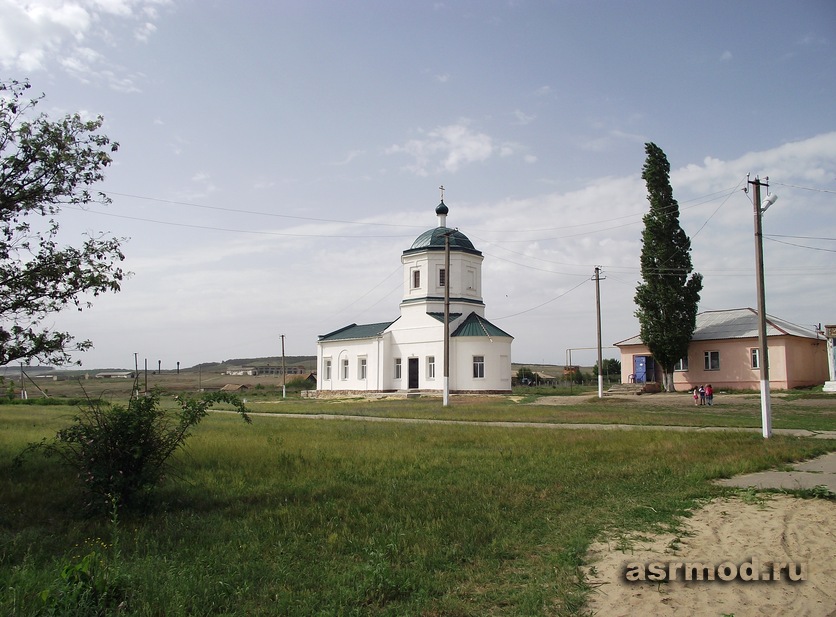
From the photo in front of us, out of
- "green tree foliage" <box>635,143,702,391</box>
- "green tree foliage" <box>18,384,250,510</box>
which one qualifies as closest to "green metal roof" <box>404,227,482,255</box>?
"green tree foliage" <box>635,143,702,391</box>

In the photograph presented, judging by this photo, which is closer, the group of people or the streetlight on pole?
the streetlight on pole

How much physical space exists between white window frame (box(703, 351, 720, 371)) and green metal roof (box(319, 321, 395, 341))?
870 inches

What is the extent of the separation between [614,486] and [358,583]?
18.5ft

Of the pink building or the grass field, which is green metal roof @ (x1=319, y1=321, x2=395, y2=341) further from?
the grass field

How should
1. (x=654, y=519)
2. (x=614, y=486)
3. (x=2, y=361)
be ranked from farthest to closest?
(x=614, y=486) → (x=2, y=361) → (x=654, y=519)

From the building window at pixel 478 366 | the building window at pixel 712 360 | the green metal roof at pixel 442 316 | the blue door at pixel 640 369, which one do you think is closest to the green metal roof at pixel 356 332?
the green metal roof at pixel 442 316

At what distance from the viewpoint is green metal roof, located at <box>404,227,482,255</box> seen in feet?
155

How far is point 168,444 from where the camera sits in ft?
29.1

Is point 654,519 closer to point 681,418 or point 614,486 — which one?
point 614,486

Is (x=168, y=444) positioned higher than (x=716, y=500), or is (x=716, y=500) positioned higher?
(x=168, y=444)

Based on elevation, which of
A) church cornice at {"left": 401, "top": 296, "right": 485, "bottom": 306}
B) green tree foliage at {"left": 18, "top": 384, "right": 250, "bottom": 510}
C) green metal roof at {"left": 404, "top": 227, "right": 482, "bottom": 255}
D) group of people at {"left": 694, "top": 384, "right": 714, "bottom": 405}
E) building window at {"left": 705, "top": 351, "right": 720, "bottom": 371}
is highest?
green metal roof at {"left": 404, "top": 227, "right": 482, "bottom": 255}

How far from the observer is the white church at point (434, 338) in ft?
144

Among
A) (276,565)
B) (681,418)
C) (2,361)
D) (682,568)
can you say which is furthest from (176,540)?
(681,418)

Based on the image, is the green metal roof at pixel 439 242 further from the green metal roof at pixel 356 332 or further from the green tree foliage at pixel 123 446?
the green tree foliage at pixel 123 446
